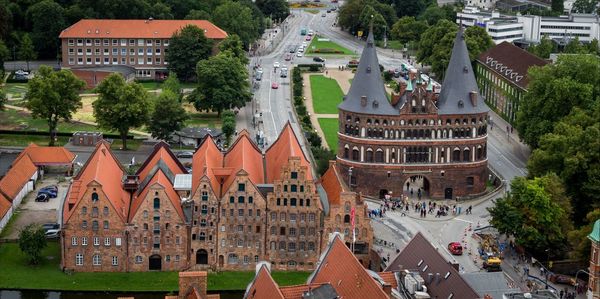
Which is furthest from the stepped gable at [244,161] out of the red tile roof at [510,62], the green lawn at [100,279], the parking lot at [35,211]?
the red tile roof at [510,62]

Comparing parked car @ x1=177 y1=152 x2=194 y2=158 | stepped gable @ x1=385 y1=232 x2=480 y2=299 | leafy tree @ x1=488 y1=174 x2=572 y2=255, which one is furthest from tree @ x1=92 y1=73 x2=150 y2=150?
stepped gable @ x1=385 y1=232 x2=480 y2=299

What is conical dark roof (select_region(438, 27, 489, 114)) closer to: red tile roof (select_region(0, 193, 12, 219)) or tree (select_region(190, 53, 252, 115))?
tree (select_region(190, 53, 252, 115))

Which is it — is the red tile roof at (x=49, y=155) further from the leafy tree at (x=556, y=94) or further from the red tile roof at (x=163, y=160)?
the leafy tree at (x=556, y=94)

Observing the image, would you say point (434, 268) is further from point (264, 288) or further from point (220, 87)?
point (220, 87)

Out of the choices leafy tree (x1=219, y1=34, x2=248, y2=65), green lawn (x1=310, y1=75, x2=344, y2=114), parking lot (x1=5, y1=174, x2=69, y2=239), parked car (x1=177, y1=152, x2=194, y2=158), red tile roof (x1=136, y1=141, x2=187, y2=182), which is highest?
leafy tree (x1=219, y1=34, x2=248, y2=65)

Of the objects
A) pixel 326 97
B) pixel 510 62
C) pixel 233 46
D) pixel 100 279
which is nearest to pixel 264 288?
pixel 100 279

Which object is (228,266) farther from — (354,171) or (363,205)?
(354,171)
